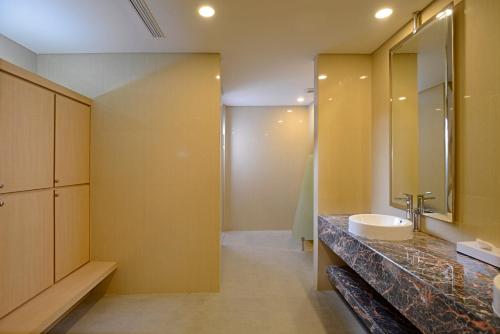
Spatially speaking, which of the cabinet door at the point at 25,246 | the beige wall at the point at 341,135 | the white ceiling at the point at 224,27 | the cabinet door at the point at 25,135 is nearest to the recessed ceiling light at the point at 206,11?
the white ceiling at the point at 224,27

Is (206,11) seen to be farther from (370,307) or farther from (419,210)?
(370,307)

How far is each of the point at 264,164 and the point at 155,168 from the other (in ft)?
9.02

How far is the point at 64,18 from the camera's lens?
6.95 ft

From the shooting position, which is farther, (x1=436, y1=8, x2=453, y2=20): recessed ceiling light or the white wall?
the white wall

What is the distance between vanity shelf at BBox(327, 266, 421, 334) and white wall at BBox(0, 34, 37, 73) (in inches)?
143

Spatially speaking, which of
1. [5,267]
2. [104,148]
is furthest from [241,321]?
[104,148]

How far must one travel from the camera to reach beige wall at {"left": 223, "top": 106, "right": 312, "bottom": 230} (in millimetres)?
5168

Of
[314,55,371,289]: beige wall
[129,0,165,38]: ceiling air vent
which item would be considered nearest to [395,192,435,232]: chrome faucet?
[314,55,371,289]: beige wall

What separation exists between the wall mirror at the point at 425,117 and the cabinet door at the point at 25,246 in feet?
9.79

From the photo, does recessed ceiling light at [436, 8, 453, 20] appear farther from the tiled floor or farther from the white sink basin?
the tiled floor

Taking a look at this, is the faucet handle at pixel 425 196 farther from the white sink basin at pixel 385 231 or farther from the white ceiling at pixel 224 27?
the white ceiling at pixel 224 27

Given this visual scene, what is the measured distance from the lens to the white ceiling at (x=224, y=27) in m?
1.96

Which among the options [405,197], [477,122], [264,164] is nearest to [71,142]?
[405,197]

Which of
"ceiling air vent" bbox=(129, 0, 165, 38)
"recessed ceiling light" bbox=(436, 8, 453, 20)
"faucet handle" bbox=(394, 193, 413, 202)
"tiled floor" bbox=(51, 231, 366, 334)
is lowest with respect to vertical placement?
"tiled floor" bbox=(51, 231, 366, 334)
